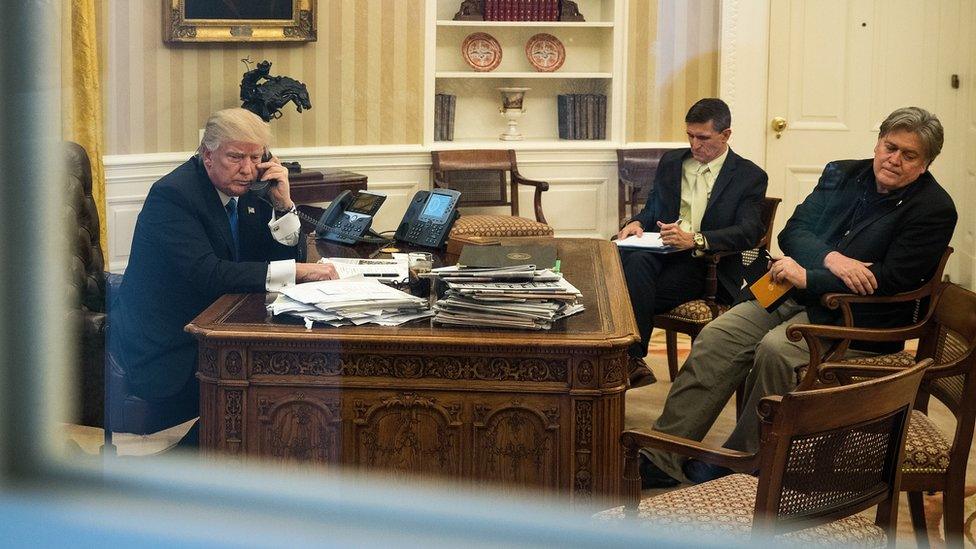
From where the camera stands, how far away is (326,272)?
1965 mm

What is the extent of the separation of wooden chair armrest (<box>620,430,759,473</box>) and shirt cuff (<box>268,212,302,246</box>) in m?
0.94

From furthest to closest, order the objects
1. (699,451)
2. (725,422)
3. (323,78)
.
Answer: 1. (323,78)
2. (725,422)
3. (699,451)

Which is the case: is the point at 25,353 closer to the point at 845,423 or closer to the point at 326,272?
the point at 845,423

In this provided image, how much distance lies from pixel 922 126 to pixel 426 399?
1.05m

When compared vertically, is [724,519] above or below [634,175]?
below

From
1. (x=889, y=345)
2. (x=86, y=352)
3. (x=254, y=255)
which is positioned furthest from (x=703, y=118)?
(x=86, y=352)

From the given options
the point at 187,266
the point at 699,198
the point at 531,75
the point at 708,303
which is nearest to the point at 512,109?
the point at 531,75

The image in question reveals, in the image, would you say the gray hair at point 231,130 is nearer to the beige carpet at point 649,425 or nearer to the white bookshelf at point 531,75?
the beige carpet at point 649,425

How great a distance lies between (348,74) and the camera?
3.48 meters

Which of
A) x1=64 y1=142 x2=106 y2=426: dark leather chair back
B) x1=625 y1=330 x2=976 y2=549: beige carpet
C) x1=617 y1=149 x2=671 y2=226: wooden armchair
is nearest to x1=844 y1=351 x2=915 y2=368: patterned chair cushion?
x1=625 y1=330 x2=976 y2=549: beige carpet

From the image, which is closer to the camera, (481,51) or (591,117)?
(481,51)

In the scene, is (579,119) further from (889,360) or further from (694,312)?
(889,360)

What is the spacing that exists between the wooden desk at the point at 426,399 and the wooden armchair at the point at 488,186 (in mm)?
2048

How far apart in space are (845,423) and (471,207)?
111 inches
